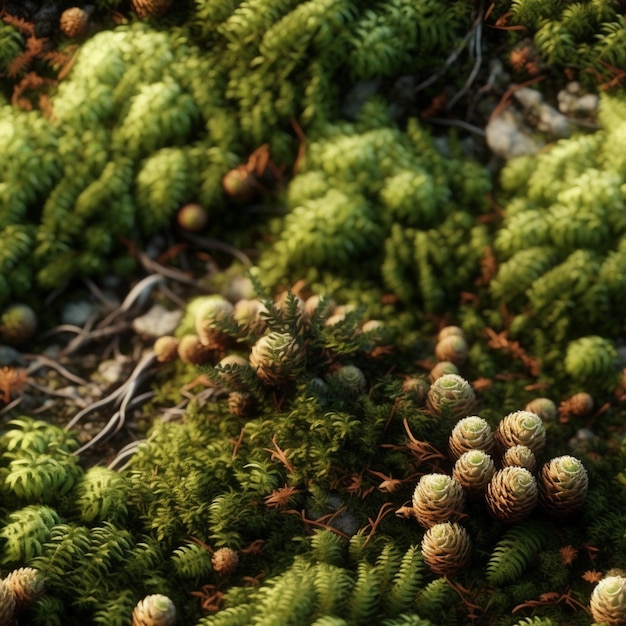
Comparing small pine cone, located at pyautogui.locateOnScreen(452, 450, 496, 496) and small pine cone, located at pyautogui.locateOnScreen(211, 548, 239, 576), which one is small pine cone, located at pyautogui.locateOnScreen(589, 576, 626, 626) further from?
small pine cone, located at pyautogui.locateOnScreen(211, 548, 239, 576)

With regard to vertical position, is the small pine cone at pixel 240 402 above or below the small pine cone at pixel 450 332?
above

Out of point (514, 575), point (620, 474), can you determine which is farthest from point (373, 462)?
point (620, 474)

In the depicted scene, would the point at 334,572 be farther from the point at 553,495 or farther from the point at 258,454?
the point at 553,495

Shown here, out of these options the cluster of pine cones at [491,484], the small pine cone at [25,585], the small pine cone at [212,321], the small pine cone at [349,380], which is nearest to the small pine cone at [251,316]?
the small pine cone at [212,321]

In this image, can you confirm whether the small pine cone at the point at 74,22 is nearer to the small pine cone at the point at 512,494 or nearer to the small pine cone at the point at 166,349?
the small pine cone at the point at 166,349

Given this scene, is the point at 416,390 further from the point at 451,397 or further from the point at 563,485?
the point at 563,485

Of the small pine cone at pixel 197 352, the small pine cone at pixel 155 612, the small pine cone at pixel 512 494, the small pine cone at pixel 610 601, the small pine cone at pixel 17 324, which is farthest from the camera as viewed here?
the small pine cone at pixel 17 324

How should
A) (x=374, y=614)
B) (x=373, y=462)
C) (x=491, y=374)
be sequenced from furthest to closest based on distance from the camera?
(x=491, y=374) → (x=373, y=462) → (x=374, y=614)

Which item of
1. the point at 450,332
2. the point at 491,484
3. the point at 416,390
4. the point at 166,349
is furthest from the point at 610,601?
the point at 166,349
